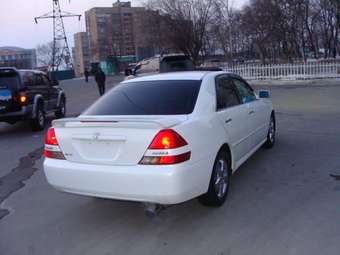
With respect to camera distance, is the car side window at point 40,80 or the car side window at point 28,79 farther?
the car side window at point 40,80

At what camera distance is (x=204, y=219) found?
4.16m

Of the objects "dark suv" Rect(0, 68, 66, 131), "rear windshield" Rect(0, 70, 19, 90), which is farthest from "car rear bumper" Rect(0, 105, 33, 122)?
"rear windshield" Rect(0, 70, 19, 90)

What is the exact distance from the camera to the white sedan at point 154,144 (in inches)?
145

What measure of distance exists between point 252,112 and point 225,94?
2.76 ft

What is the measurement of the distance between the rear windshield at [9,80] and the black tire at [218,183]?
701 centimetres

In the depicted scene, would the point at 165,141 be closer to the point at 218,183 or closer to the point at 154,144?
the point at 154,144

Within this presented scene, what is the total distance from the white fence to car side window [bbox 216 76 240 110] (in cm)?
1691

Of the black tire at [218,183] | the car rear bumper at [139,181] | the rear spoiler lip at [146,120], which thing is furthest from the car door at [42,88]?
the black tire at [218,183]

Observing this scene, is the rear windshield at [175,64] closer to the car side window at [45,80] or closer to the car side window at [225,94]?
the car side window at [45,80]

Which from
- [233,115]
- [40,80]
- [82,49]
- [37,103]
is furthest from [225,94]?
[82,49]

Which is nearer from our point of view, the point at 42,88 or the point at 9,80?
the point at 9,80

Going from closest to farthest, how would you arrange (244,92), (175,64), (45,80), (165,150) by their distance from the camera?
(165,150), (244,92), (45,80), (175,64)

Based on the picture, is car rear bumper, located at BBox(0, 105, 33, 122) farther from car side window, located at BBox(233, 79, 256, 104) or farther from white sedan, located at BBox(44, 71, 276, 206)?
car side window, located at BBox(233, 79, 256, 104)

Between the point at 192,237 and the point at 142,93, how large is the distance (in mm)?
1906
